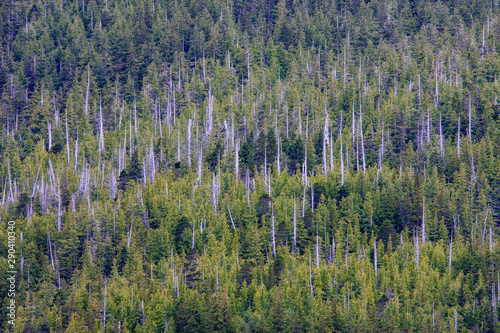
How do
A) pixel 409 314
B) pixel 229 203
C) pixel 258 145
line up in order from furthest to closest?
pixel 258 145 < pixel 229 203 < pixel 409 314

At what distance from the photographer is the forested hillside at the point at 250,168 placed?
7019 centimetres

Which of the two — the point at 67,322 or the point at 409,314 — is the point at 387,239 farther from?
the point at 67,322

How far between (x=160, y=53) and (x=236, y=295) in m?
85.3

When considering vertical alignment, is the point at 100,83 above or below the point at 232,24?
below

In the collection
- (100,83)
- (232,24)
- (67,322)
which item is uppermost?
(232,24)

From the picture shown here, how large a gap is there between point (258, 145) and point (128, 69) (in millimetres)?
47986

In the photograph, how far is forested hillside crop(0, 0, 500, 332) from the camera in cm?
7019

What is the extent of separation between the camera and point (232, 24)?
160m

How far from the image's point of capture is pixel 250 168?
10231cm

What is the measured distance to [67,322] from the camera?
70.8 metres

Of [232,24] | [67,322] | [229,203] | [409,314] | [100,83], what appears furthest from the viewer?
[232,24]

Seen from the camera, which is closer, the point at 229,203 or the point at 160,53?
the point at 229,203

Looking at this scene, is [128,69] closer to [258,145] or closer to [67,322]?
[258,145]

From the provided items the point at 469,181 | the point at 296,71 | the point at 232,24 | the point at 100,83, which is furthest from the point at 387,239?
the point at 232,24
